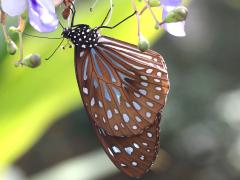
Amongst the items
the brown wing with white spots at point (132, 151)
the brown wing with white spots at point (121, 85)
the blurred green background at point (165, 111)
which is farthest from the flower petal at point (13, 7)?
the blurred green background at point (165, 111)

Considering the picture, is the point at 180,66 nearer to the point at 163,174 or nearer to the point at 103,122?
the point at 163,174

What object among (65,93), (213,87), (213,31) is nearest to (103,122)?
(65,93)

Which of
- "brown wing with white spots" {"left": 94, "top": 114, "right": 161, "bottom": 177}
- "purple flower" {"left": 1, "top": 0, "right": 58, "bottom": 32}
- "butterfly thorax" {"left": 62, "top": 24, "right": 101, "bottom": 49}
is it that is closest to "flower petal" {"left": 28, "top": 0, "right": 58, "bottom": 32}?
"purple flower" {"left": 1, "top": 0, "right": 58, "bottom": 32}

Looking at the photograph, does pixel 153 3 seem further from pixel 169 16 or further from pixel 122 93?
pixel 122 93

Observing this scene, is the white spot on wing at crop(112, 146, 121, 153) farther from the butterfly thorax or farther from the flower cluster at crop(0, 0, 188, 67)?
the flower cluster at crop(0, 0, 188, 67)

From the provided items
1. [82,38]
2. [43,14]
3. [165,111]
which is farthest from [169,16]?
[165,111]
